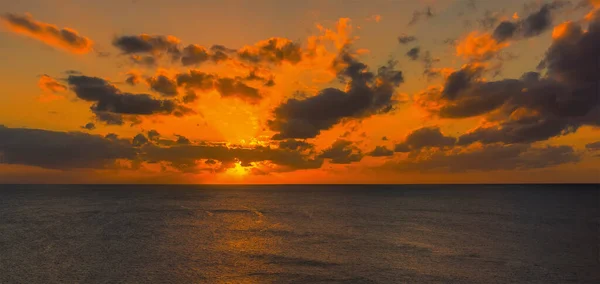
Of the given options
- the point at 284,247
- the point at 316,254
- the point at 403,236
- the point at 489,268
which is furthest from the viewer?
the point at 403,236

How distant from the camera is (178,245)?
2470 inches

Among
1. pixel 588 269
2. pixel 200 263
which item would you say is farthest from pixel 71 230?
pixel 588 269

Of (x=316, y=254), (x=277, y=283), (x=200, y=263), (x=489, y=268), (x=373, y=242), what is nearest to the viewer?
(x=277, y=283)

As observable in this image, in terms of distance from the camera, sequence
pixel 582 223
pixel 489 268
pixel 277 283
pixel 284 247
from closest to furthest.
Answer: pixel 277 283 → pixel 489 268 → pixel 284 247 → pixel 582 223

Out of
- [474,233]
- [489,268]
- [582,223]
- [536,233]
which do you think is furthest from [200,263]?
[582,223]

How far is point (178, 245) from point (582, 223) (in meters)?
86.8

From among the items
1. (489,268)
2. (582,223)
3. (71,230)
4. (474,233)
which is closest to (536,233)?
(474,233)

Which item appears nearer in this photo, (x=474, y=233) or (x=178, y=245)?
(x=178, y=245)

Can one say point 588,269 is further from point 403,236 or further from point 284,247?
point 284,247

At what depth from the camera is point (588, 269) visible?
47.2m

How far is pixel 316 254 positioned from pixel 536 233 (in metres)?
46.9

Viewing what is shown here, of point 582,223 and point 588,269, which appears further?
point 582,223

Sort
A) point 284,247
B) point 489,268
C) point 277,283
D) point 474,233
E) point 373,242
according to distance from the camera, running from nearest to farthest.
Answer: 1. point 277,283
2. point 489,268
3. point 284,247
4. point 373,242
5. point 474,233

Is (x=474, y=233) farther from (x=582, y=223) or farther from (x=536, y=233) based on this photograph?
(x=582, y=223)
